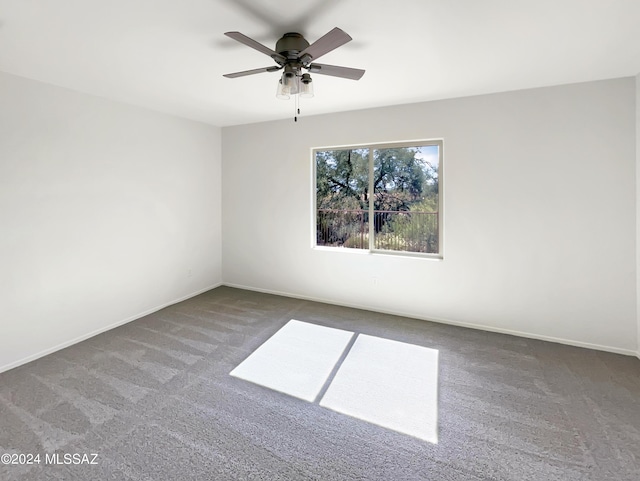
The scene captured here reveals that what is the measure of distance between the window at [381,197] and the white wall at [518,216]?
19cm

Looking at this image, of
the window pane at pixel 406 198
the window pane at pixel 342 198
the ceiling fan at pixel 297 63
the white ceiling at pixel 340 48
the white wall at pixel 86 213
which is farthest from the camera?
the window pane at pixel 342 198

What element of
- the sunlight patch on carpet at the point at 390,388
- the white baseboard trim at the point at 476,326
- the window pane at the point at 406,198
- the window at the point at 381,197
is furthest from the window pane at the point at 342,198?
the sunlight patch on carpet at the point at 390,388

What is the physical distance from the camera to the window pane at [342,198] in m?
4.07

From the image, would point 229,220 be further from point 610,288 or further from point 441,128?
point 610,288

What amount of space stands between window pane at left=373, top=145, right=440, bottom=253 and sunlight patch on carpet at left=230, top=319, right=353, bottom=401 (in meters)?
1.45

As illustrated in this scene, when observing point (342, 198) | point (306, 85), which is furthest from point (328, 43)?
point (342, 198)

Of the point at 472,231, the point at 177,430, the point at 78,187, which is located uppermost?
the point at 78,187

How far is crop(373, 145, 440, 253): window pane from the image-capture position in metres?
3.65

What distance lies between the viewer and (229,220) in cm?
489

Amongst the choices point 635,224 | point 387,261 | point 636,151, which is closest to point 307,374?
point 387,261

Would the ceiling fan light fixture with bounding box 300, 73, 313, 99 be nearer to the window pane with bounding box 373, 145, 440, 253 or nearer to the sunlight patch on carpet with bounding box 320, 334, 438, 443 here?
the window pane with bounding box 373, 145, 440, 253

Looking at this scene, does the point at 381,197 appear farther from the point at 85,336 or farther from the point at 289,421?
the point at 85,336

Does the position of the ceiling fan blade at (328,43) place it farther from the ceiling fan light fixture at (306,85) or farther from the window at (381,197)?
the window at (381,197)

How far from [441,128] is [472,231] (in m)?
1.23
